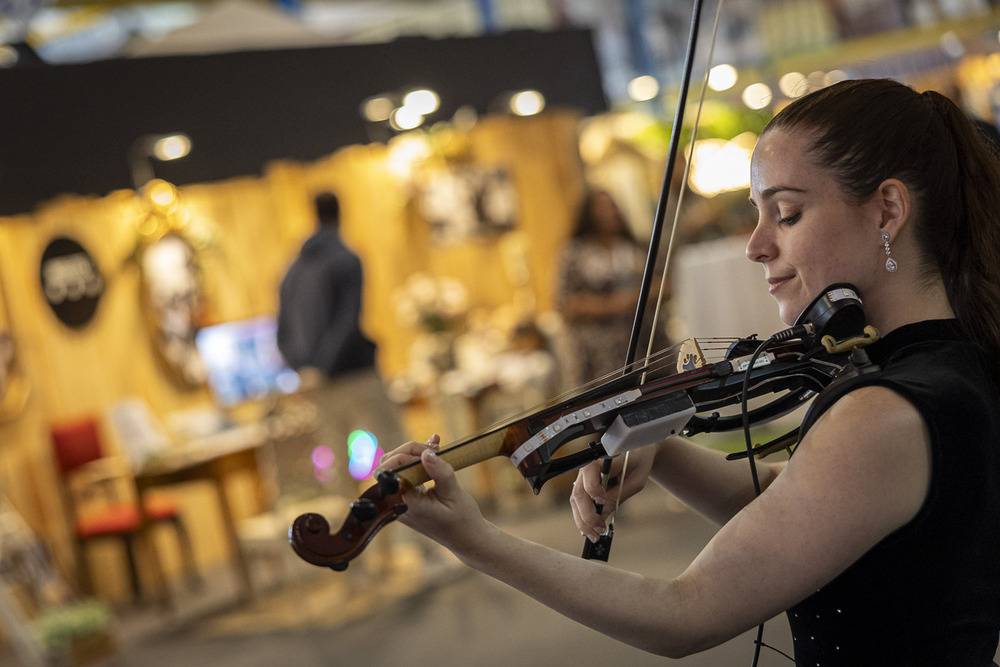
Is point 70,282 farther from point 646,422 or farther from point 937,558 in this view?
point 937,558

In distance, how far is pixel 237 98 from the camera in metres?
4.09

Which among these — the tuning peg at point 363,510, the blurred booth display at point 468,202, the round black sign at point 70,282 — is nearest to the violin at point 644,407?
the tuning peg at point 363,510

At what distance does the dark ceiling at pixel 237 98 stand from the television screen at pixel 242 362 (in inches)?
85.1

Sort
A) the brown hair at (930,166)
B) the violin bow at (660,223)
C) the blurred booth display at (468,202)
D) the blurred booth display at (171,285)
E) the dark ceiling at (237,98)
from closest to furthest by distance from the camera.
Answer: the brown hair at (930,166) < the violin bow at (660,223) < the dark ceiling at (237,98) < the blurred booth display at (171,285) < the blurred booth display at (468,202)

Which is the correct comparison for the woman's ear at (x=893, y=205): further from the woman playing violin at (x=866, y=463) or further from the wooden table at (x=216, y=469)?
the wooden table at (x=216, y=469)

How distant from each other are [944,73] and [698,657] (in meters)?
5.76

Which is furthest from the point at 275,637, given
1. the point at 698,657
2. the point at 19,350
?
the point at 19,350

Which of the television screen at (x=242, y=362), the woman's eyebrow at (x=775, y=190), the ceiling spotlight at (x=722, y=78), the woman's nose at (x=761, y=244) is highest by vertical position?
the ceiling spotlight at (x=722, y=78)

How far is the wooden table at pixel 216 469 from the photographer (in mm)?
4848

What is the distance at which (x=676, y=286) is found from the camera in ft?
18.8

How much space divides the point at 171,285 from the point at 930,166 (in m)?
5.52

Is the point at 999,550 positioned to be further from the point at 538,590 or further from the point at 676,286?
the point at 676,286

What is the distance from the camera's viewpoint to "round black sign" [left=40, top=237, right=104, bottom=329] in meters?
5.70

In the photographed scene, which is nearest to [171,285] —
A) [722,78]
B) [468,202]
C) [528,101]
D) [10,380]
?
[10,380]
